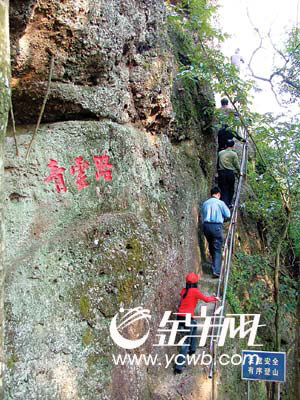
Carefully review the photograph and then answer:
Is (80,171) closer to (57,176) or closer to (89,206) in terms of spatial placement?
(57,176)

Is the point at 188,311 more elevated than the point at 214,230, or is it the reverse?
the point at 214,230

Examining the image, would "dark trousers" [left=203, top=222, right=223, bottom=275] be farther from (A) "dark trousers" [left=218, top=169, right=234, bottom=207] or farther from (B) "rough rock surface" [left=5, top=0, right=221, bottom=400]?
(A) "dark trousers" [left=218, top=169, right=234, bottom=207]

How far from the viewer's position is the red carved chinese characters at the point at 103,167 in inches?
221

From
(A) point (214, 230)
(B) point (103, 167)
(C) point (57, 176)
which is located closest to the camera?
(C) point (57, 176)

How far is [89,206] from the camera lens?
5477 mm

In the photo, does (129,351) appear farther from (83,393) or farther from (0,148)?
(0,148)

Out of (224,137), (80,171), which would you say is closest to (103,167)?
(80,171)

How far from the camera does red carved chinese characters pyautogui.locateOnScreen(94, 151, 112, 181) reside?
5.61 meters

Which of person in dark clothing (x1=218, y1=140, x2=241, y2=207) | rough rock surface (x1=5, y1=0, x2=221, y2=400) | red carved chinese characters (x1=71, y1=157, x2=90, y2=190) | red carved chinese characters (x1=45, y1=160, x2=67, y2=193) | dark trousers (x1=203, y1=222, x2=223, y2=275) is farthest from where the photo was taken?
person in dark clothing (x1=218, y1=140, x2=241, y2=207)

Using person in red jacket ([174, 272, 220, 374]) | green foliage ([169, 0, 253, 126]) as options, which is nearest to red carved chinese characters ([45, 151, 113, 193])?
person in red jacket ([174, 272, 220, 374])

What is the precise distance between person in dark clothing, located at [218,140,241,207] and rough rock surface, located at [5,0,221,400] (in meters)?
1.94

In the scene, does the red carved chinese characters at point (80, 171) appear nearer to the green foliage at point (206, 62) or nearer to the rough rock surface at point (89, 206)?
the rough rock surface at point (89, 206)

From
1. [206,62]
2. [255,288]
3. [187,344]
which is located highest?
[206,62]

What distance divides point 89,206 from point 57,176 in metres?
0.58
